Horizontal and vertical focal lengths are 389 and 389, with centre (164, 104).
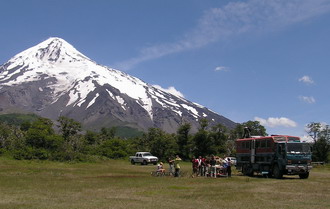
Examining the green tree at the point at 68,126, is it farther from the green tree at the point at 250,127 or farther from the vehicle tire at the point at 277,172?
the vehicle tire at the point at 277,172

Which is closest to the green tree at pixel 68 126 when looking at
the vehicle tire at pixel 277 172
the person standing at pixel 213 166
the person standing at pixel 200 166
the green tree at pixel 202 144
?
the green tree at pixel 202 144

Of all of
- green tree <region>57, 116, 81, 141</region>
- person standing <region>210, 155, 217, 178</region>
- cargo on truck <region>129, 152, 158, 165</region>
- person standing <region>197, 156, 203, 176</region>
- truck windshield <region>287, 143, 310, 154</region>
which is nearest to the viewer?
truck windshield <region>287, 143, 310, 154</region>

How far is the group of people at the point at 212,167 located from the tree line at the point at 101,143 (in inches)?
1092

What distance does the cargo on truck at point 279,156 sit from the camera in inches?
1122

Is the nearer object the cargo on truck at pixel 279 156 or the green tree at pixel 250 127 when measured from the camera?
the cargo on truck at pixel 279 156

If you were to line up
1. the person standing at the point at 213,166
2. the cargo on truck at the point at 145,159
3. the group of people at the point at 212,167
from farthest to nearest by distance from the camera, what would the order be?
the cargo on truck at the point at 145,159 < the group of people at the point at 212,167 < the person standing at the point at 213,166

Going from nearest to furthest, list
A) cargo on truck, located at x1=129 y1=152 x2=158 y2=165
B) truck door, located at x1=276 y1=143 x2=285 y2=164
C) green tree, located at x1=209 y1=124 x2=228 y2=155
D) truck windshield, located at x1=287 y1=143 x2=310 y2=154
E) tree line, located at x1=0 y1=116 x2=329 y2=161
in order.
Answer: truck windshield, located at x1=287 y1=143 x2=310 y2=154
truck door, located at x1=276 y1=143 x2=285 y2=164
tree line, located at x1=0 y1=116 x2=329 y2=161
cargo on truck, located at x1=129 y1=152 x2=158 y2=165
green tree, located at x1=209 y1=124 x2=228 y2=155

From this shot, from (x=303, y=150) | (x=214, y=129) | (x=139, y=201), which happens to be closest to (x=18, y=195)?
(x=139, y=201)

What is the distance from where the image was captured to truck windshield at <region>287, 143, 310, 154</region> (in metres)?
28.8

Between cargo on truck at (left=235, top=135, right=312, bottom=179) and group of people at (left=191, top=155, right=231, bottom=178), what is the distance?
2771 millimetres

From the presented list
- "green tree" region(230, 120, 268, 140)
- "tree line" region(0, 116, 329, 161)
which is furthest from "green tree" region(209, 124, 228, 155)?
"green tree" region(230, 120, 268, 140)

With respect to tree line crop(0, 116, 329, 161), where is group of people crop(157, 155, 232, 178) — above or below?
below

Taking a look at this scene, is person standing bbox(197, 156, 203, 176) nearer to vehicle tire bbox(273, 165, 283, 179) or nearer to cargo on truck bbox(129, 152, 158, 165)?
vehicle tire bbox(273, 165, 283, 179)

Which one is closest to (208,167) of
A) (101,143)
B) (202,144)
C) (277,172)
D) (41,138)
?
(277,172)
